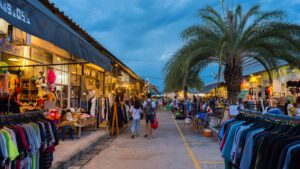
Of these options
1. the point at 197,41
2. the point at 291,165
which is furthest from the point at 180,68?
the point at 291,165

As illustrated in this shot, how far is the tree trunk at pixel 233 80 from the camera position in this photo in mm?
13172

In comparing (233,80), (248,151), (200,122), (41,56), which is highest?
(41,56)

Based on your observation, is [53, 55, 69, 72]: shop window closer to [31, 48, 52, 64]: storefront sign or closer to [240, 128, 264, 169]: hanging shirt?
[31, 48, 52, 64]: storefront sign

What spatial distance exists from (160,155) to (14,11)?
6.49 metres

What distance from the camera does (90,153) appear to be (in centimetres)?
938

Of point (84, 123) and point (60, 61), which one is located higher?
point (60, 61)

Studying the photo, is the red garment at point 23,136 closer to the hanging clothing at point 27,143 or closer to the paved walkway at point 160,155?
the hanging clothing at point 27,143

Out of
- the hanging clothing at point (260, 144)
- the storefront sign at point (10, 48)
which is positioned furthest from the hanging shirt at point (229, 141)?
the storefront sign at point (10, 48)

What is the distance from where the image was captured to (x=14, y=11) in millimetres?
3402

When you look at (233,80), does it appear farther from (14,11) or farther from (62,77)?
(14,11)

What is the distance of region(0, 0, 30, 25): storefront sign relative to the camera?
3217mm

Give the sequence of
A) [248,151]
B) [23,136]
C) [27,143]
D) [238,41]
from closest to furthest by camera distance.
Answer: [248,151] < [23,136] < [27,143] < [238,41]

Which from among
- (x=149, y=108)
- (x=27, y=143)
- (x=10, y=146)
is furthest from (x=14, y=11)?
(x=149, y=108)

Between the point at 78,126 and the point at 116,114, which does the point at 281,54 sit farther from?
the point at 78,126
